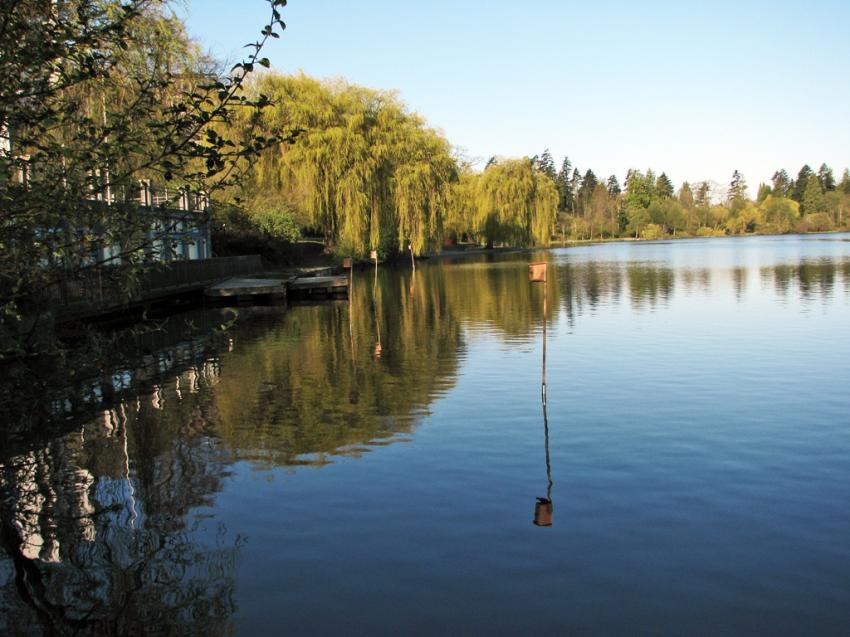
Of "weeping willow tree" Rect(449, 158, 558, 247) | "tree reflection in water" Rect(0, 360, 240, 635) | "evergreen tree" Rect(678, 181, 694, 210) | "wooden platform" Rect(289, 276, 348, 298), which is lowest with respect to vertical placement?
"tree reflection in water" Rect(0, 360, 240, 635)

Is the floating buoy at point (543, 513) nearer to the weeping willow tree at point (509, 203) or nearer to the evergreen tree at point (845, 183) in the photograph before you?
the weeping willow tree at point (509, 203)

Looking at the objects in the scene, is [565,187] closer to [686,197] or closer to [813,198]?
[686,197]

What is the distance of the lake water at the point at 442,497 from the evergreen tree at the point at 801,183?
179m

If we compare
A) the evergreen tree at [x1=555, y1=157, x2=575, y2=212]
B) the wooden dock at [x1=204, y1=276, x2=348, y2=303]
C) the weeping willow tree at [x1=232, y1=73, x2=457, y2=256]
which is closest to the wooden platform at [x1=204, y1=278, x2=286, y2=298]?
the wooden dock at [x1=204, y1=276, x2=348, y2=303]

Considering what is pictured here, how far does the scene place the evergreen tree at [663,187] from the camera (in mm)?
176000

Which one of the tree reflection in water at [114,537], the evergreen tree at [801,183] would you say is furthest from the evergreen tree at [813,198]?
the tree reflection in water at [114,537]

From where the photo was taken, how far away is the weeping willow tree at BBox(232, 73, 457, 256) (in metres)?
49.2

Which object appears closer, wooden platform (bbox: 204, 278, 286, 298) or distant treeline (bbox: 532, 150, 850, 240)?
wooden platform (bbox: 204, 278, 286, 298)

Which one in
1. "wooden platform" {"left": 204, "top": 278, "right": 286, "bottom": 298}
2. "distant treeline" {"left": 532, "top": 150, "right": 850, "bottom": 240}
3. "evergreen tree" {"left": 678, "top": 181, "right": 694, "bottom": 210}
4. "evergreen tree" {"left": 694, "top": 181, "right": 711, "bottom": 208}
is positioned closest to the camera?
"wooden platform" {"left": 204, "top": 278, "right": 286, "bottom": 298}

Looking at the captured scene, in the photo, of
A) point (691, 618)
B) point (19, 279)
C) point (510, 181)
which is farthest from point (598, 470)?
point (510, 181)

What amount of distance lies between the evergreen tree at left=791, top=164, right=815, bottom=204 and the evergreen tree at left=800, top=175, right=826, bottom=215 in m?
11.4

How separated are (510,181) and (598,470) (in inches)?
3045

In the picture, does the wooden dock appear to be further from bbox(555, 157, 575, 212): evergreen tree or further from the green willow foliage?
bbox(555, 157, 575, 212): evergreen tree

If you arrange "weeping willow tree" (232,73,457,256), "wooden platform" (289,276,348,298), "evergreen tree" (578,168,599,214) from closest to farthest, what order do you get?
1. "wooden platform" (289,276,348,298)
2. "weeping willow tree" (232,73,457,256)
3. "evergreen tree" (578,168,599,214)
